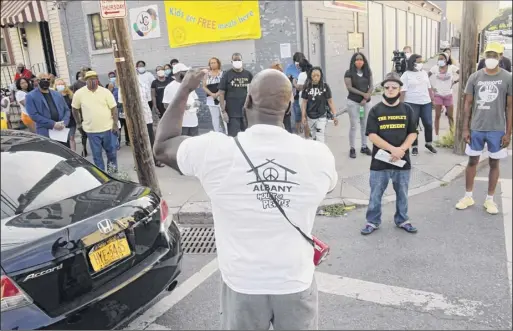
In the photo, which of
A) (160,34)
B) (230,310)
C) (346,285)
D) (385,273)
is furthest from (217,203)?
(160,34)

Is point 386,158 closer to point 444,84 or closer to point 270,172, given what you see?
point 270,172

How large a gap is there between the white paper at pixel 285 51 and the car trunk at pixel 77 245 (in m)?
6.91

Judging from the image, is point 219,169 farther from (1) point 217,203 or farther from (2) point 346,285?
(2) point 346,285

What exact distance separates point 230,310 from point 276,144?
76cm

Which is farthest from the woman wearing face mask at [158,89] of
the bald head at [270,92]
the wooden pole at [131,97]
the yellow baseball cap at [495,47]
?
the bald head at [270,92]

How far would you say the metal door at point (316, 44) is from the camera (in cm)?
1023

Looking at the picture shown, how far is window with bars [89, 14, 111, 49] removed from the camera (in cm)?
1218

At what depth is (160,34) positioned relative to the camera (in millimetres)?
11125

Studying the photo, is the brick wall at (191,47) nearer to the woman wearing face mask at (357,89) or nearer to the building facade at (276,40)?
the building facade at (276,40)

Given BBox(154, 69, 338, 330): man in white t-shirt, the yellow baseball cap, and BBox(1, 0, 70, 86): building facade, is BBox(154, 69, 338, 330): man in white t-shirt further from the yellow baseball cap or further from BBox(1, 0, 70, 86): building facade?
BBox(1, 0, 70, 86): building facade

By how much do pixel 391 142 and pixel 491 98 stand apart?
1372 millimetres

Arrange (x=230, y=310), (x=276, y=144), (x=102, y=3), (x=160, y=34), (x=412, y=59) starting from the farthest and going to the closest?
(x=160, y=34) → (x=412, y=59) → (x=102, y=3) → (x=230, y=310) → (x=276, y=144)

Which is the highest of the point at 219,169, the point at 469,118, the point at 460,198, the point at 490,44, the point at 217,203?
the point at 490,44

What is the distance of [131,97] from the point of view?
5.41 metres
